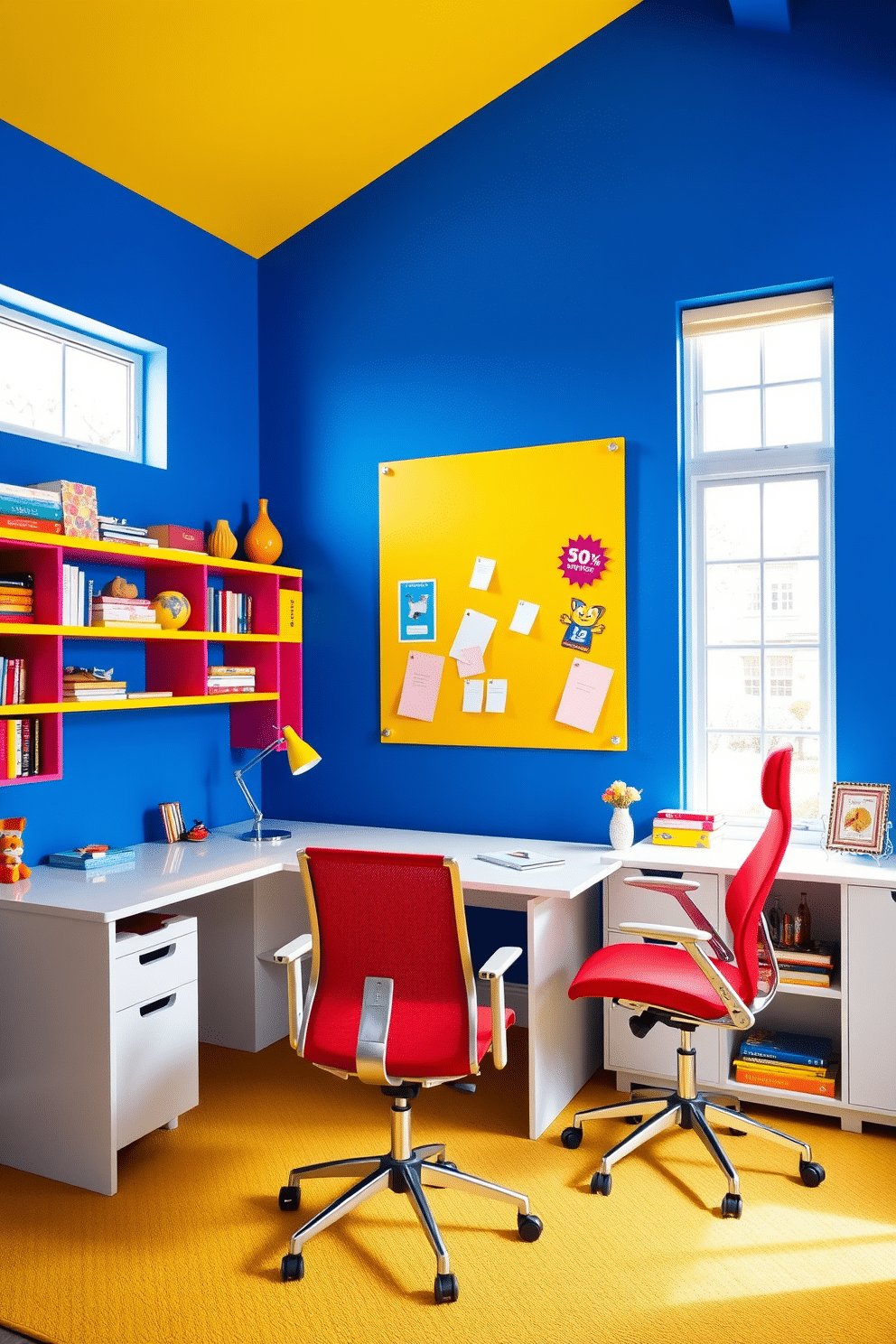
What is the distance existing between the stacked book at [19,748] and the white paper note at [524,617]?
5.61 ft

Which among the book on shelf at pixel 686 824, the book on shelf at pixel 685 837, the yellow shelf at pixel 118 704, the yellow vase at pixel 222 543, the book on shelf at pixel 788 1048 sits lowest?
the book on shelf at pixel 788 1048

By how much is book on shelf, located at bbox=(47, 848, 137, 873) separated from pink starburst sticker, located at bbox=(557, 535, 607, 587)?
1.84 meters

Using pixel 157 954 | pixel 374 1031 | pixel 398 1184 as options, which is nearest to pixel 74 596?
pixel 157 954

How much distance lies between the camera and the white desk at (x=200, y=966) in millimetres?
2562

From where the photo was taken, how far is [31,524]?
2.87 meters

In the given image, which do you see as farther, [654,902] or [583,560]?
[583,560]

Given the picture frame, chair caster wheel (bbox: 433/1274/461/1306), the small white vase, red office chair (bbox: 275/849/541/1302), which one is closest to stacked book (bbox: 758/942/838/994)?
the picture frame

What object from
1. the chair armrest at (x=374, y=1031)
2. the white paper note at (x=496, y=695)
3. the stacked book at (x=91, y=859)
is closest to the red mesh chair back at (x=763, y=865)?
the chair armrest at (x=374, y=1031)

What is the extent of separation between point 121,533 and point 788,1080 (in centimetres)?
274

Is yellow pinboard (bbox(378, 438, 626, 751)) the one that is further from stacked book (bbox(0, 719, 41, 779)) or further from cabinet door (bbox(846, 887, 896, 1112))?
stacked book (bbox(0, 719, 41, 779))

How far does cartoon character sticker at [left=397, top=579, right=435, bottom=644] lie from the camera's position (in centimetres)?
387

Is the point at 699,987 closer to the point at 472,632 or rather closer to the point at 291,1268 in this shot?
the point at 291,1268

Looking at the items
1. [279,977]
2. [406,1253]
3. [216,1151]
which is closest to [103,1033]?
[216,1151]

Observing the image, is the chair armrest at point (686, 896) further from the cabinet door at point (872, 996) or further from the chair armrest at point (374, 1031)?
the chair armrest at point (374, 1031)
